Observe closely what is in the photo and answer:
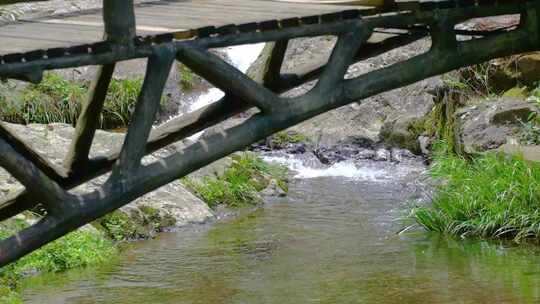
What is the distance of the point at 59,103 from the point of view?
57.7 ft

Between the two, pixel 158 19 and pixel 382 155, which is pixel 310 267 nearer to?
pixel 158 19

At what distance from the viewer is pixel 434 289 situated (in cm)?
993

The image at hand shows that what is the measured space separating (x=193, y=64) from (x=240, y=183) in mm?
9755

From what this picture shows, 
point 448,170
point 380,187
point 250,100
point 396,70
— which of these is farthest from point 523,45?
point 380,187

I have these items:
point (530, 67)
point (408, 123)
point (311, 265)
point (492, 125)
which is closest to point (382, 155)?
point (408, 123)

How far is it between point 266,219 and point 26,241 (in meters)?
8.72

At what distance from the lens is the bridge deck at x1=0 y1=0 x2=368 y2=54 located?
5230mm

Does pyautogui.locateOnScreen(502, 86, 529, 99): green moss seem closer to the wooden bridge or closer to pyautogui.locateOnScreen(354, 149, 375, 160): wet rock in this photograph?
pyautogui.locateOnScreen(354, 149, 375, 160): wet rock

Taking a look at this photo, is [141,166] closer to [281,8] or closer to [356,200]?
[281,8]

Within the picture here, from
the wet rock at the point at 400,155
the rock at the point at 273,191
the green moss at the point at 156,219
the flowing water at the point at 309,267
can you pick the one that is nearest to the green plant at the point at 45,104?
the rock at the point at 273,191

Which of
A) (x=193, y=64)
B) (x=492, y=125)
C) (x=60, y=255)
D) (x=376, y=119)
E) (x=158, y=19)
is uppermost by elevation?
(x=158, y=19)

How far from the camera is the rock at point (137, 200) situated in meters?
13.3

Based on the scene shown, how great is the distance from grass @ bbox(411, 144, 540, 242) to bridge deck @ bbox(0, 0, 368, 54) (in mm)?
5658

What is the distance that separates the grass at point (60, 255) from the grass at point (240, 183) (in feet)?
8.84
